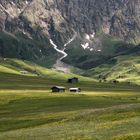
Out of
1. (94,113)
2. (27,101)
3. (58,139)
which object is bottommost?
(58,139)

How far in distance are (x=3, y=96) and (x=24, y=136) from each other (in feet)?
276

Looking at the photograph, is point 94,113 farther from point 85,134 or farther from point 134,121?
point 85,134

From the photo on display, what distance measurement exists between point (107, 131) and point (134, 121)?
8.26 metres

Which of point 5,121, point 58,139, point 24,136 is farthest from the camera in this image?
point 5,121

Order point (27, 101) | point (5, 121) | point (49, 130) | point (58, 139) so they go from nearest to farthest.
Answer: point (58, 139), point (49, 130), point (5, 121), point (27, 101)

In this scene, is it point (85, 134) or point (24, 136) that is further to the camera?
point (24, 136)

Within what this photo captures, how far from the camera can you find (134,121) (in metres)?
65.5

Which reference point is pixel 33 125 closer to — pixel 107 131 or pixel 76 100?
pixel 107 131

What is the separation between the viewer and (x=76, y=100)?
454ft

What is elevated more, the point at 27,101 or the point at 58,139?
the point at 27,101

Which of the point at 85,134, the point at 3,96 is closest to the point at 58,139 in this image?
the point at 85,134

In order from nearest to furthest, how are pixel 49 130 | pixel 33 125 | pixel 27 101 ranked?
pixel 49 130 < pixel 33 125 < pixel 27 101

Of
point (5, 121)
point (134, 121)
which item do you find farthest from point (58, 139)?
point (5, 121)

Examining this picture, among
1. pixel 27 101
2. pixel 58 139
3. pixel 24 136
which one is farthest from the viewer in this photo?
pixel 27 101
